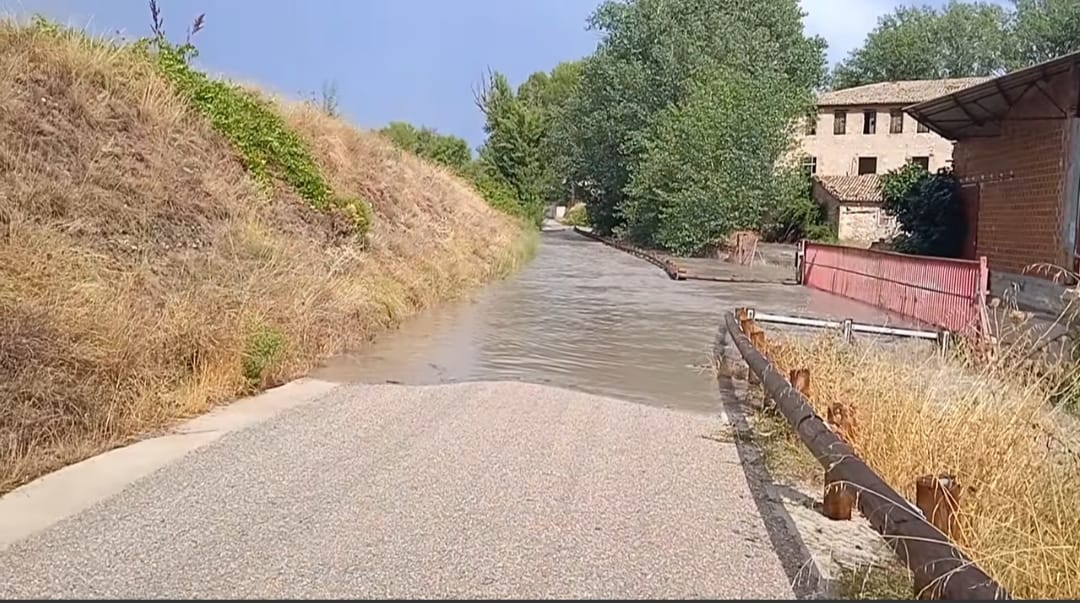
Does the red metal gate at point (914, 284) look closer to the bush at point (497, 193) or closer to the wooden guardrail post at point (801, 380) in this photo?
the wooden guardrail post at point (801, 380)

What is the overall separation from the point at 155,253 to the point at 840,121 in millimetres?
51006

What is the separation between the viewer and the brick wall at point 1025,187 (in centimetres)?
1587

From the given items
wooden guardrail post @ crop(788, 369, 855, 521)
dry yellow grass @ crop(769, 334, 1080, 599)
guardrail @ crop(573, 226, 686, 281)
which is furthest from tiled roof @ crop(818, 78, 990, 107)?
wooden guardrail post @ crop(788, 369, 855, 521)

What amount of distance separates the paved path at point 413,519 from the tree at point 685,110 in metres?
29.9

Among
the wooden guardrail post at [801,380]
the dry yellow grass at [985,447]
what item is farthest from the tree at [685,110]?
the wooden guardrail post at [801,380]

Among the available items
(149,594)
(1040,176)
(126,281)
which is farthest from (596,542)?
(1040,176)

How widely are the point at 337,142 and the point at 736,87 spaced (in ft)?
66.4

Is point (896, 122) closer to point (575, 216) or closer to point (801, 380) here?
point (575, 216)

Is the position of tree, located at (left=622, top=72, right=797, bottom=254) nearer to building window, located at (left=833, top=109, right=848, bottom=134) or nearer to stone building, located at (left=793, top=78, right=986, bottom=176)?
stone building, located at (left=793, top=78, right=986, bottom=176)

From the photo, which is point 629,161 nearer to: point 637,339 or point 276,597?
point 637,339

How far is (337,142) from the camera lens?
69.8ft

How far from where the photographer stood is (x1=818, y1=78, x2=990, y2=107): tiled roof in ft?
173

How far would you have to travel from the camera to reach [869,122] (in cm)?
5444

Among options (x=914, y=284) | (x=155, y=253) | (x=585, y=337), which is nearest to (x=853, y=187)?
(x=914, y=284)
